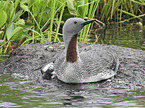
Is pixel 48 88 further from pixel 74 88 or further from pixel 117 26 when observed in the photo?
pixel 117 26

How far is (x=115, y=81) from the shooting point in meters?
4.77

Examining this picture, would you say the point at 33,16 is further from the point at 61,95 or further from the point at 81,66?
the point at 61,95

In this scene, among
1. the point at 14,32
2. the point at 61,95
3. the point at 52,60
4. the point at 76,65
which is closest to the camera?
the point at 61,95

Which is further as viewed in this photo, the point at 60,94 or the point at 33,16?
the point at 33,16

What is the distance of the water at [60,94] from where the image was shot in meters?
3.87

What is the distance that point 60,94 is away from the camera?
428cm

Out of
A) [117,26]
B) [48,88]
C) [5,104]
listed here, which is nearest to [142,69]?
[48,88]

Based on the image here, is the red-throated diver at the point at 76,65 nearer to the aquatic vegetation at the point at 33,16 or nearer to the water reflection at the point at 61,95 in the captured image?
the water reflection at the point at 61,95

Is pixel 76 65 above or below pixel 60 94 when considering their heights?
above

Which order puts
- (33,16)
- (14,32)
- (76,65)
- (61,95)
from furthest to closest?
1. (33,16)
2. (14,32)
3. (76,65)
4. (61,95)

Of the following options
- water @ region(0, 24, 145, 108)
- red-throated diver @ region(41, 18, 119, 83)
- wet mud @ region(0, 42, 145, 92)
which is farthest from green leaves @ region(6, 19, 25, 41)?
Answer: red-throated diver @ region(41, 18, 119, 83)

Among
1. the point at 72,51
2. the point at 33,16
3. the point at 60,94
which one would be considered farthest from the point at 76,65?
the point at 33,16

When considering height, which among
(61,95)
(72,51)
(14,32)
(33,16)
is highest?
(33,16)

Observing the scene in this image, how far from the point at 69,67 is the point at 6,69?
155cm
